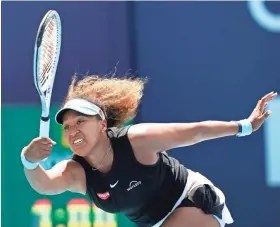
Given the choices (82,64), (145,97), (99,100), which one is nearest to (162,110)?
(145,97)

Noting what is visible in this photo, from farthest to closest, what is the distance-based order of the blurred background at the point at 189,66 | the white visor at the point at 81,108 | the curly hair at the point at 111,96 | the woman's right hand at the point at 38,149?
the blurred background at the point at 189,66
the curly hair at the point at 111,96
the white visor at the point at 81,108
the woman's right hand at the point at 38,149

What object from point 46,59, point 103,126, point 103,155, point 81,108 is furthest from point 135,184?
point 46,59

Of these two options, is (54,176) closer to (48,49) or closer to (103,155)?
(103,155)

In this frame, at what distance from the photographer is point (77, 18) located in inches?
181

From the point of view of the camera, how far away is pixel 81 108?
109 inches

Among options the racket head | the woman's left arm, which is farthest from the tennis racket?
the woman's left arm

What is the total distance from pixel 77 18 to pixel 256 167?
163 centimetres

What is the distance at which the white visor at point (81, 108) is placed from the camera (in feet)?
9.02

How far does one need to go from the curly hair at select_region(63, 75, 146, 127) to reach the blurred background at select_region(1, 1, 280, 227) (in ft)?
4.89

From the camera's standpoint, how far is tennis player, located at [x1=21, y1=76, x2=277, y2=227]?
274 cm

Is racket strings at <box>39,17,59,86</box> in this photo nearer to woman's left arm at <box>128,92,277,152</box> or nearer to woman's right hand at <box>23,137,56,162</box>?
woman's right hand at <box>23,137,56,162</box>

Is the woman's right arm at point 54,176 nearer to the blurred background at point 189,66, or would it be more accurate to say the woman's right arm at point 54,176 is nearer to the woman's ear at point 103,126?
the woman's ear at point 103,126

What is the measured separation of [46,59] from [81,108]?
26 cm

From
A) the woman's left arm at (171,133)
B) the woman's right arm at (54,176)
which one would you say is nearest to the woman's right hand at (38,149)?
the woman's right arm at (54,176)
